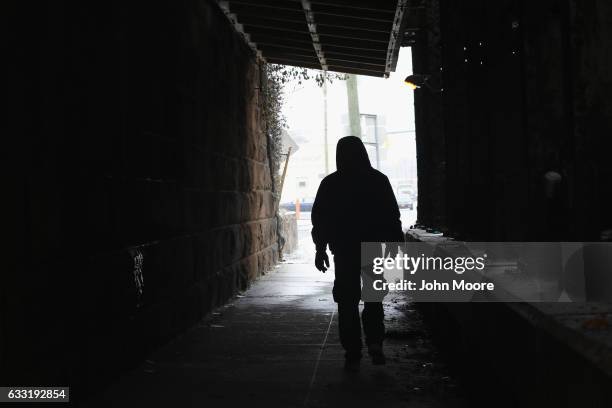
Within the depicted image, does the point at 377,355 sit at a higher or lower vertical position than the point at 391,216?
lower

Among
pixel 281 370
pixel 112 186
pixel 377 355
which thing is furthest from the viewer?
pixel 377 355

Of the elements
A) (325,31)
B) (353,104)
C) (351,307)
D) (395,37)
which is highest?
(353,104)

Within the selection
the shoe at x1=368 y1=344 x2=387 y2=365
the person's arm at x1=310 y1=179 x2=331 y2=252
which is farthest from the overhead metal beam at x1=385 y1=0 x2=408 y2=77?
the shoe at x1=368 y1=344 x2=387 y2=365

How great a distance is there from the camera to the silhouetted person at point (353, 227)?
6016 mm

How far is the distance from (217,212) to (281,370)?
146 inches

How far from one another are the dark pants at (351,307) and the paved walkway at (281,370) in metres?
0.23

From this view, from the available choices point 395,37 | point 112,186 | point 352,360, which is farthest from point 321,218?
point 395,37

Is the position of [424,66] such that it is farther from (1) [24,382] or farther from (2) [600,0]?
(1) [24,382]

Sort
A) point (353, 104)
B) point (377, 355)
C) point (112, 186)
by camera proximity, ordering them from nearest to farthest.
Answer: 1. point (112, 186)
2. point (377, 355)
3. point (353, 104)

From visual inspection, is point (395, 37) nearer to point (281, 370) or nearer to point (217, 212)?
point (217, 212)

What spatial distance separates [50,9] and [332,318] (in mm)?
4944

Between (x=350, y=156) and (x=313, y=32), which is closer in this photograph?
(x=350, y=156)

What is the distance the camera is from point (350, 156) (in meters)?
6.16

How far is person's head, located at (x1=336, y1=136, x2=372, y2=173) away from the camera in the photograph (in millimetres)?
6168
